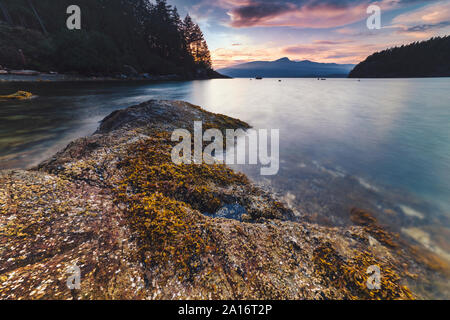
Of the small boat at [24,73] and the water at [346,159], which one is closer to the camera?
the water at [346,159]

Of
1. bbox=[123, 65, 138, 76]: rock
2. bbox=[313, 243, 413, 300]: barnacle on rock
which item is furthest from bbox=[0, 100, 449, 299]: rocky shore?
bbox=[123, 65, 138, 76]: rock

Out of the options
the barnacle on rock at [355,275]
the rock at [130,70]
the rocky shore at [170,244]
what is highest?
the rock at [130,70]

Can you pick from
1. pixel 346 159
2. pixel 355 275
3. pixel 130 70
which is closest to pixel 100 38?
pixel 130 70

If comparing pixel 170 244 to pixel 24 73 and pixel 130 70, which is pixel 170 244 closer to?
pixel 24 73

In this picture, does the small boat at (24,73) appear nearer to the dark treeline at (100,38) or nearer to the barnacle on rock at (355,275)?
the dark treeline at (100,38)

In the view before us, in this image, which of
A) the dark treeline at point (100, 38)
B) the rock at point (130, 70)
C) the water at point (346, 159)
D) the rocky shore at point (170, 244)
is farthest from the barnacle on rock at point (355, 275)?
the rock at point (130, 70)

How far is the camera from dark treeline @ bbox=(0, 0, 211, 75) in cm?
4638

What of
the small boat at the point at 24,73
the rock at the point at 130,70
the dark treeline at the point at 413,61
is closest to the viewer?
the small boat at the point at 24,73

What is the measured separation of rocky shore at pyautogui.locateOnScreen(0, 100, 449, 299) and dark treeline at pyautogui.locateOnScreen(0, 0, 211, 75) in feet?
210

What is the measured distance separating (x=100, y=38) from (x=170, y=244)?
74926 millimetres

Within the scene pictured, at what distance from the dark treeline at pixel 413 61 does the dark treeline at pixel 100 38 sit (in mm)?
132265

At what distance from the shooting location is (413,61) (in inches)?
4658

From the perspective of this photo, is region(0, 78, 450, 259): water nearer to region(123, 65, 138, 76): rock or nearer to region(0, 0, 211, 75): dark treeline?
region(0, 0, 211, 75): dark treeline

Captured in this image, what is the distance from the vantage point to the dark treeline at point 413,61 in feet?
359
